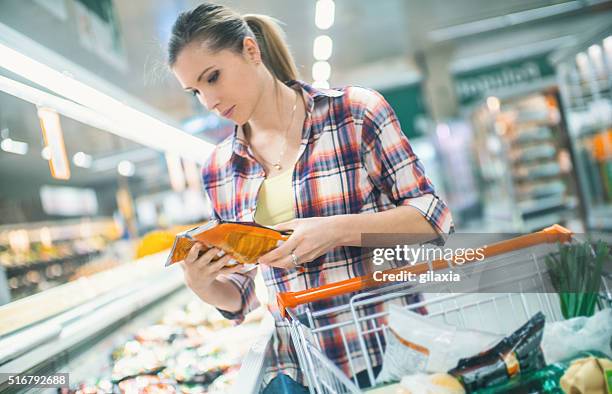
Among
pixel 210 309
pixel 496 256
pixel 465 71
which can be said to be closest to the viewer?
pixel 496 256

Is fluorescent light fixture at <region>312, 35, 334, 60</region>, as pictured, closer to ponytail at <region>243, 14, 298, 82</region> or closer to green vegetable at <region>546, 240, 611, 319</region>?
ponytail at <region>243, 14, 298, 82</region>

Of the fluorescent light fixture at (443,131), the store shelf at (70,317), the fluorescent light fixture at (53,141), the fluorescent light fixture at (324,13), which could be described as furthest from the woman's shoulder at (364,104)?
the fluorescent light fixture at (443,131)

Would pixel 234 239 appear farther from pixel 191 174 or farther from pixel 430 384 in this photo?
pixel 191 174

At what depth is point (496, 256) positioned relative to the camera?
46.0 inches

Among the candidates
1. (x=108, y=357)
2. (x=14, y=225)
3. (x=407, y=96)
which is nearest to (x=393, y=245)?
(x=108, y=357)

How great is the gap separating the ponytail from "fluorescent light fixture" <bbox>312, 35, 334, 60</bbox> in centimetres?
697

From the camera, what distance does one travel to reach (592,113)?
708 cm

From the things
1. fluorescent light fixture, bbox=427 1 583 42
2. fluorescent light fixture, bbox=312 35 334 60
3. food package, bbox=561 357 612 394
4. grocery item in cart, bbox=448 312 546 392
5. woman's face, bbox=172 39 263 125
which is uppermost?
fluorescent light fixture, bbox=427 1 583 42

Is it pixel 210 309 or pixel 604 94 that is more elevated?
pixel 604 94

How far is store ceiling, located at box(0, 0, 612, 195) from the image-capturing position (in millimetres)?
5418

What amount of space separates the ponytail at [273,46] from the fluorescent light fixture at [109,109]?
76 cm

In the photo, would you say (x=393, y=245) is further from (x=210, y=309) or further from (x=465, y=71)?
(x=465, y=71)

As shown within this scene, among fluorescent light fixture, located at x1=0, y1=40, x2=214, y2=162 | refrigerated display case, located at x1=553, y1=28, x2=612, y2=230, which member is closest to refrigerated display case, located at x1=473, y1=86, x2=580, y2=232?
refrigerated display case, located at x1=553, y1=28, x2=612, y2=230

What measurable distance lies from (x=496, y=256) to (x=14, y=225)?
1221 cm
